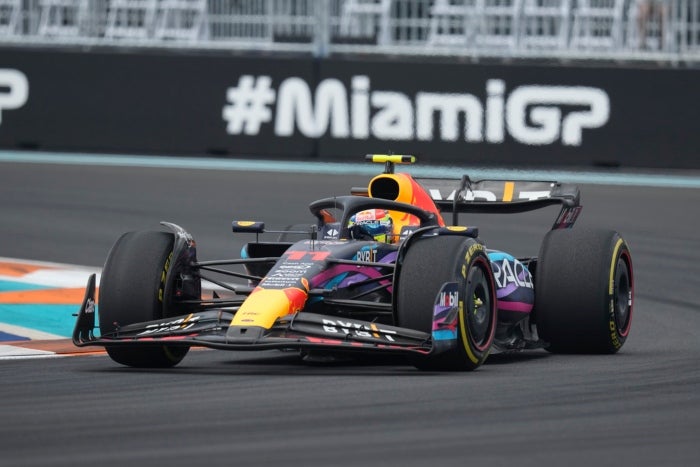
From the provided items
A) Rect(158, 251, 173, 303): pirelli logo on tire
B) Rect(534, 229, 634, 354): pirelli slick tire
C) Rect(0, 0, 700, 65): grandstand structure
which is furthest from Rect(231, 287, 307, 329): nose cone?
Rect(0, 0, 700, 65): grandstand structure

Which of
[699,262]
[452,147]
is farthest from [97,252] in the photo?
[452,147]

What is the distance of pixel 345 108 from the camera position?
69.9ft

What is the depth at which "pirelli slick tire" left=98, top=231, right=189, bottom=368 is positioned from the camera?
8.35 meters

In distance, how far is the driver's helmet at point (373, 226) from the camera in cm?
916

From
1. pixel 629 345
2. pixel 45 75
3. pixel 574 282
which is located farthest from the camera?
pixel 45 75

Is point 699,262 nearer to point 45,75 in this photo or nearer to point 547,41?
point 547,41

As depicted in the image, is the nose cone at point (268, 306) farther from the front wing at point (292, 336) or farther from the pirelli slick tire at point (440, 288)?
the pirelli slick tire at point (440, 288)

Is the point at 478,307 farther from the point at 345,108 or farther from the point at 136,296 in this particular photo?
the point at 345,108

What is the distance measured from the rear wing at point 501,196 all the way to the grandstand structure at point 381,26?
1096 centimetres

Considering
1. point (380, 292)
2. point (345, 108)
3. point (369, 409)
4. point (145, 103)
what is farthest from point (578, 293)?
point (145, 103)

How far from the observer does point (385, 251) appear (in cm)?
873

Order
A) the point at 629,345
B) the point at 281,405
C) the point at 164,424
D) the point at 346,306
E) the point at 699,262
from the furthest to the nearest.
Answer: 1. the point at 699,262
2. the point at 629,345
3. the point at 346,306
4. the point at 281,405
5. the point at 164,424

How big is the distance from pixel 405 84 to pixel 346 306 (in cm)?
1309

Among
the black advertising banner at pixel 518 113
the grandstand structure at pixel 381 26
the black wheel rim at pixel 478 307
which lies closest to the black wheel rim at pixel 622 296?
the black wheel rim at pixel 478 307
